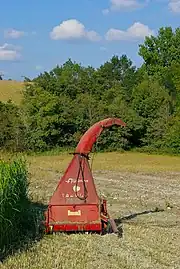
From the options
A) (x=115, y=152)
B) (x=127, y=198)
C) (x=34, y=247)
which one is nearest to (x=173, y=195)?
(x=127, y=198)

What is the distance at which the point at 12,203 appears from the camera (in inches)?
277

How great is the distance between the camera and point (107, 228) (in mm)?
8086

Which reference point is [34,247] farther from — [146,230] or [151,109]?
[151,109]

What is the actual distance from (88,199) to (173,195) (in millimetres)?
7425

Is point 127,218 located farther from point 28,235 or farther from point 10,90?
point 10,90

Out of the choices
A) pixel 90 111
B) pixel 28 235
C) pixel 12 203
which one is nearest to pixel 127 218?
pixel 28 235

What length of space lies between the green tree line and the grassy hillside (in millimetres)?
4256

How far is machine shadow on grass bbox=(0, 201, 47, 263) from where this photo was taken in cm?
655

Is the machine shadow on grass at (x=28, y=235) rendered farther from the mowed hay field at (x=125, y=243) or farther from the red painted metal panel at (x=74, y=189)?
the red painted metal panel at (x=74, y=189)

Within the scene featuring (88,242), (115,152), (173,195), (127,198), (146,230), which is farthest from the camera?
(115,152)

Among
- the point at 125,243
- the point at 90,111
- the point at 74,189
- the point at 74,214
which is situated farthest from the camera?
the point at 90,111

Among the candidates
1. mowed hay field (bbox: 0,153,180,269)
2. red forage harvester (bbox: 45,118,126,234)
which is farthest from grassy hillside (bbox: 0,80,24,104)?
red forage harvester (bbox: 45,118,126,234)

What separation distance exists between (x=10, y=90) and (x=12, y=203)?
139 feet

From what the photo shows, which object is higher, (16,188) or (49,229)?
(16,188)
